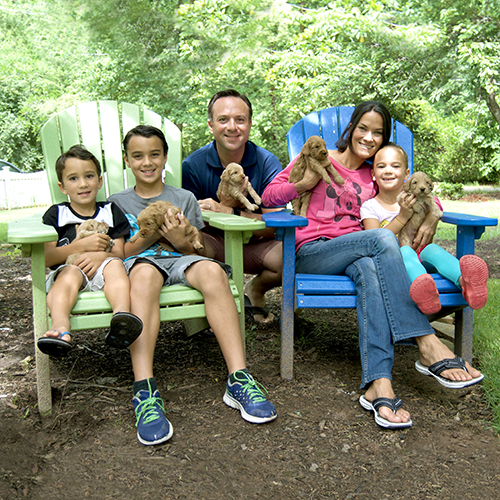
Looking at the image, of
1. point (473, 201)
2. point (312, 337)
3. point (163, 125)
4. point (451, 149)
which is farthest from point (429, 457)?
point (451, 149)

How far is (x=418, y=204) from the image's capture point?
7.45 feet

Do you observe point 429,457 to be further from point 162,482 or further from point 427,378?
point 162,482

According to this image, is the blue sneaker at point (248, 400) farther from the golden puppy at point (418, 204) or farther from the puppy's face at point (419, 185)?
the puppy's face at point (419, 185)

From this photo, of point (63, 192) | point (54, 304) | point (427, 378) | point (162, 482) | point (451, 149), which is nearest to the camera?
point (162, 482)

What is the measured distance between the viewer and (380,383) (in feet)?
6.39

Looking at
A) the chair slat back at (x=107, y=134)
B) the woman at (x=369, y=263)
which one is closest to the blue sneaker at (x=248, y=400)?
the woman at (x=369, y=263)

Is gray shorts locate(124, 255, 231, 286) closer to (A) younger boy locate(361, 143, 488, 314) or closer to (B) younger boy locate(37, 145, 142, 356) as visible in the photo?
(B) younger boy locate(37, 145, 142, 356)

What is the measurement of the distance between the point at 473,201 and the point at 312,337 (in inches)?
339

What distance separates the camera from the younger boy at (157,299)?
6.05 ft

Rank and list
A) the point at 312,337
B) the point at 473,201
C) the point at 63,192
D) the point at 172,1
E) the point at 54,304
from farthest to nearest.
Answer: the point at 473,201 → the point at 172,1 → the point at 312,337 → the point at 63,192 → the point at 54,304

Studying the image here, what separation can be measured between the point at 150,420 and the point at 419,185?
1.56 m

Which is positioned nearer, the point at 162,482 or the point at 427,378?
the point at 162,482

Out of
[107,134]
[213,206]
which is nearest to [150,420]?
[213,206]

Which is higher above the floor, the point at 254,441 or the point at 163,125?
the point at 163,125
